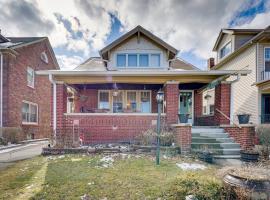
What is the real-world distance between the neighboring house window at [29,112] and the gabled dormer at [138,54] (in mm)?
7720

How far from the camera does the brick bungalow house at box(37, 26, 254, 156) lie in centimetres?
860

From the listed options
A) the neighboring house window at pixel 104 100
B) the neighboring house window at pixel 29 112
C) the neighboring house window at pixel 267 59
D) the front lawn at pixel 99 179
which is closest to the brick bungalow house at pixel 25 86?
the neighboring house window at pixel 29 112

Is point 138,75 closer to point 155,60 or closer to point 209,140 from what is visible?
point 155,60


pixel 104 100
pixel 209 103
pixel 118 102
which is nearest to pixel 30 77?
pixel 104 100

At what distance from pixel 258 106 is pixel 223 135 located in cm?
667

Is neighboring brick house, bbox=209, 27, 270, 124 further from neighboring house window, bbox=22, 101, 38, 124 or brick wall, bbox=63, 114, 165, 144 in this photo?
neighboring house window, bbox=22, 101, 38, 124

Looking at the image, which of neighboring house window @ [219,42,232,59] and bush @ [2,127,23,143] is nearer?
bush @ [2,127,23,143]

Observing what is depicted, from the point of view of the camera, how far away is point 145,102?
12.1 meters

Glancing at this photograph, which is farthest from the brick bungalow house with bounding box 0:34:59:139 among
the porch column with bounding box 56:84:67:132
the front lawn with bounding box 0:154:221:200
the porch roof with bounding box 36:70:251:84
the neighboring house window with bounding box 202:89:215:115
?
the neighboring house window with bounding box 202:89:215:115

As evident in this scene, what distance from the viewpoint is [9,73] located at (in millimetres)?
12289

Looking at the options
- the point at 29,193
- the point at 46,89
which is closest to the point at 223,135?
the point at 29,193

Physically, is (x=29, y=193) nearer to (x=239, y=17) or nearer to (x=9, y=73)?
(x=9, y=73)

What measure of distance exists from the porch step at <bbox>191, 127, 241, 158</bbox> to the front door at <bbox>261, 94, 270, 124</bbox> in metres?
6.35

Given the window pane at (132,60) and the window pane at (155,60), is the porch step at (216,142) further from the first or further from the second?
the window pane at (132,60)
